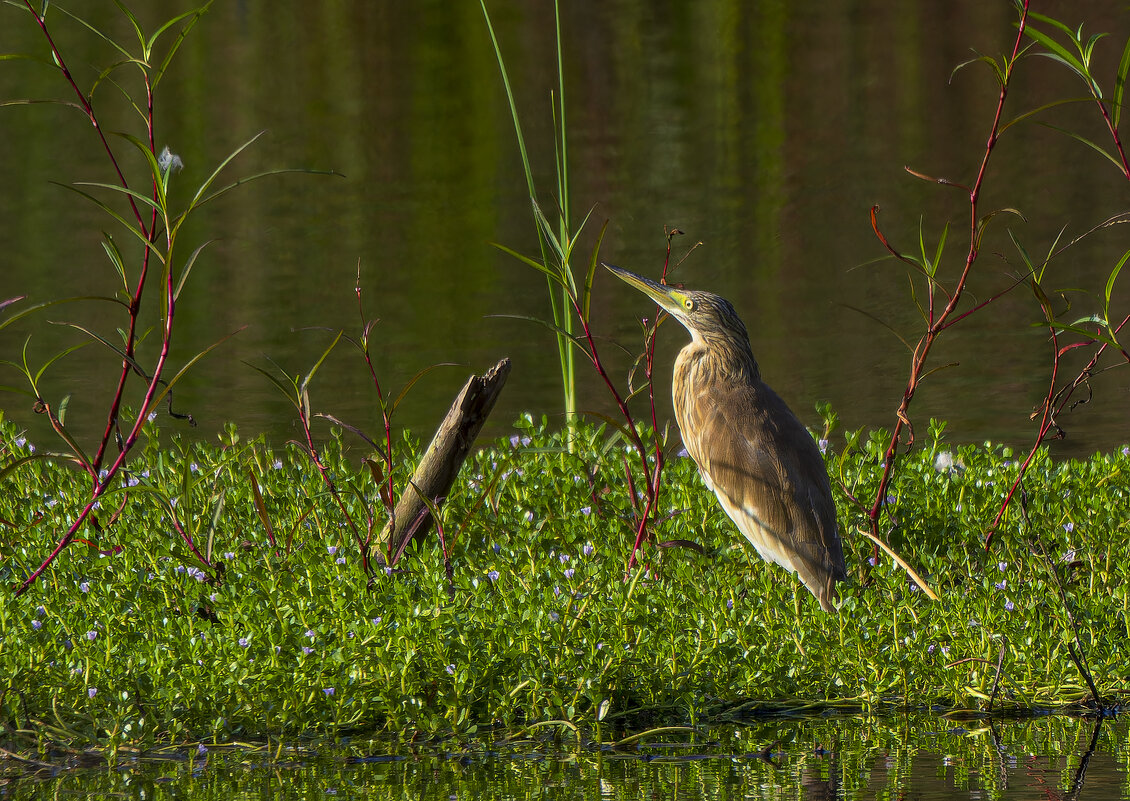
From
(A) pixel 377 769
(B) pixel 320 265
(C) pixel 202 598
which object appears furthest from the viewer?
(B) pixel 320 265

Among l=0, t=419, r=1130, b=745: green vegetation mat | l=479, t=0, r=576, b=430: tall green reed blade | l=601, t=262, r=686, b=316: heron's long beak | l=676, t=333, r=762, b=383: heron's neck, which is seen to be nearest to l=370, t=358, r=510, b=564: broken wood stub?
l=0, t=419, r=1130, b=745: green vegetation mat

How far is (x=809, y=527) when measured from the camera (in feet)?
19.6

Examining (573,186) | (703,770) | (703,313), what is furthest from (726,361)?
(573,186)

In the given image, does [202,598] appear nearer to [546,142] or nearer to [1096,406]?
[1096,406]

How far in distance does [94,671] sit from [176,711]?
36 cm

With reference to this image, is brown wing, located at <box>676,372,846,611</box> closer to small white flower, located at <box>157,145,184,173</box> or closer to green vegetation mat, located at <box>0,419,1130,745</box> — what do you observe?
green vegetation mat, located at <box>0,419,1130,745</box>

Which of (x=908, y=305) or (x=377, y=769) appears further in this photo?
(x=908, y=305)

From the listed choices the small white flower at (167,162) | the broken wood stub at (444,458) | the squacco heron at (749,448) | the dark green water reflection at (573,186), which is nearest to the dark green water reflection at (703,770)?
the squacco heron at (749,448)

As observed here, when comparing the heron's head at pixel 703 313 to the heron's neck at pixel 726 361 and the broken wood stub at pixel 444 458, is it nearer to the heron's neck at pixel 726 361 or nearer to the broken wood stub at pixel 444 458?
the heron's neck at pixel 726 361

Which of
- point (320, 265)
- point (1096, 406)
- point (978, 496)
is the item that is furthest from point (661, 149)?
point (978, 496)

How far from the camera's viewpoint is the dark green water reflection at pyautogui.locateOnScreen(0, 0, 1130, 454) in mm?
12383

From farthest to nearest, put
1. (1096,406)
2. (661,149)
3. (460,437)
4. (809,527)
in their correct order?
(661,149), (1096,406), (460,437), (809,527)

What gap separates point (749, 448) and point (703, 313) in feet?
2.81

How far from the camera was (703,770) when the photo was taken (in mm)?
4305
